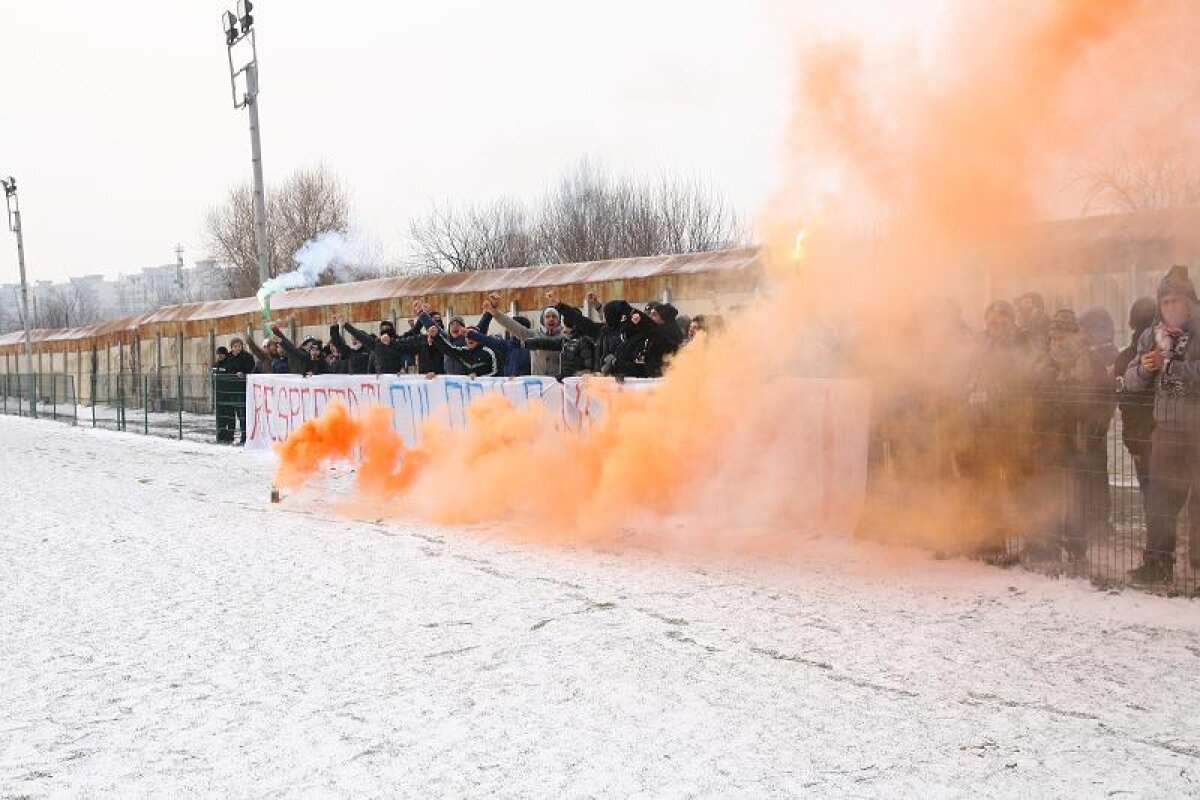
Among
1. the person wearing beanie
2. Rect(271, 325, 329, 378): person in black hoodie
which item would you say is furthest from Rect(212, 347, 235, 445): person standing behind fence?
the person wearing beanie

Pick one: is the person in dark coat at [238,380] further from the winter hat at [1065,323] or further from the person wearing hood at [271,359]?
the winter hat at [1065,323]

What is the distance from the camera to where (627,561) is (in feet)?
28.4

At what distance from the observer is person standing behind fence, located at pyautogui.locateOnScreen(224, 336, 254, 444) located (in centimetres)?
2047

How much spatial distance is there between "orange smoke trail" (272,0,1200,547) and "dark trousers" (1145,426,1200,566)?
1208mm

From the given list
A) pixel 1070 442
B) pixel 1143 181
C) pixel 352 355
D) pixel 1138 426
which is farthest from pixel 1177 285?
pixel 352 355

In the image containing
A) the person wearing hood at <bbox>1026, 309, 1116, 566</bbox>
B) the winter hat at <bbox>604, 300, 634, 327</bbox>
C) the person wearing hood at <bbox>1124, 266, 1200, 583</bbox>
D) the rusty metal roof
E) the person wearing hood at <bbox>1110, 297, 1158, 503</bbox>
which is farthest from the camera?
the rusty metal roof

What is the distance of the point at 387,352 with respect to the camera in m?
16.2

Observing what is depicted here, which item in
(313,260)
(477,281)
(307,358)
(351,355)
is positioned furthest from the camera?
(477,281)

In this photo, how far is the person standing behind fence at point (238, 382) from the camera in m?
20.5

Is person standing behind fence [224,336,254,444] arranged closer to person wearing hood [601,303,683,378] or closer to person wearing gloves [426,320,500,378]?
person wearing gloves [426,320,500,378]

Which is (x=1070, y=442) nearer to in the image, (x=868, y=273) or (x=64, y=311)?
(x=868, y=273)

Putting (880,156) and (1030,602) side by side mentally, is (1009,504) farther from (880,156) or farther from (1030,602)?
(880,156)

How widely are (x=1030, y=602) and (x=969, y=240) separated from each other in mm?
3143

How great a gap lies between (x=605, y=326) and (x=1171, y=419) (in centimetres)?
616
